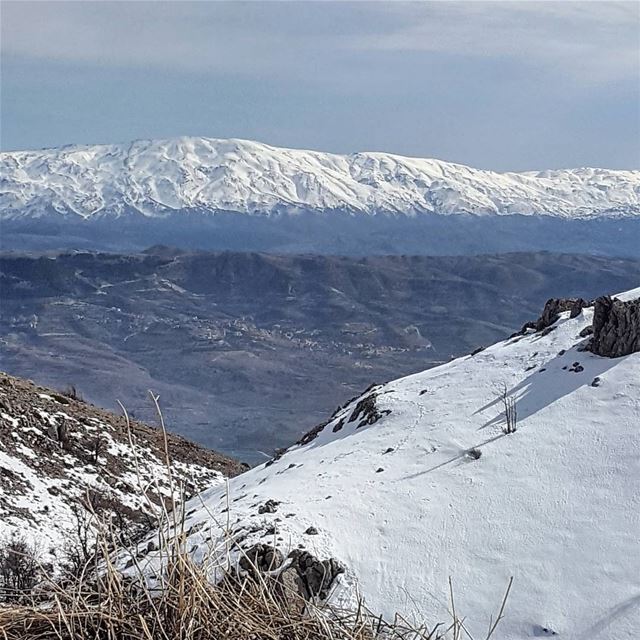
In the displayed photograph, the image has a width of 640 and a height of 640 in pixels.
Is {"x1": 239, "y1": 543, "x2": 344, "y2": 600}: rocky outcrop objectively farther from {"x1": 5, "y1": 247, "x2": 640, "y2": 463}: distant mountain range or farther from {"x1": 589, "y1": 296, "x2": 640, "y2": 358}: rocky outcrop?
{"x1": 5, "y1": 247, "x2": 640, "y2": 463}: distant mountain range

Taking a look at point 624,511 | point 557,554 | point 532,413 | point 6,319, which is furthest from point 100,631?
point 6,319

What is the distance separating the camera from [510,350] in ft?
52.1

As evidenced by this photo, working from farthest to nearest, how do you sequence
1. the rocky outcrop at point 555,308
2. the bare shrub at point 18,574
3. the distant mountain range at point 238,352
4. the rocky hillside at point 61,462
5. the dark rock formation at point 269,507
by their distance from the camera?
the distant mountain range at point 238,352, the rocky outcrop at point 555,308, the rocky hillside at point 61,462, the dark rock formation at point 269,507, the bare shrub at point 18,574

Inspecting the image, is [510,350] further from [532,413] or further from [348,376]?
[348,376]

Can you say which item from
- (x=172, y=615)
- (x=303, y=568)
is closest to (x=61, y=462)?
(x=303, y=568)

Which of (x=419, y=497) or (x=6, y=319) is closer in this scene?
(x=419, y=497)

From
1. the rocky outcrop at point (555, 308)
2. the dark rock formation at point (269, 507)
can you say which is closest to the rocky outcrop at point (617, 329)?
the rocky outcrop at point (555, 308)

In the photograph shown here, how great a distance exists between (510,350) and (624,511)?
21.2 feet

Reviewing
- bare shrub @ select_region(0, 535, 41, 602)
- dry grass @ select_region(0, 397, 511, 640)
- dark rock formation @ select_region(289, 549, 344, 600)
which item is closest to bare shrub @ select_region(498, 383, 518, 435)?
dark rock formation @ select_region(289, 549, 344, 600)

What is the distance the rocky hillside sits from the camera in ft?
51.9

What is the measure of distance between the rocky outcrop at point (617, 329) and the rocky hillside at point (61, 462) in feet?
22.7

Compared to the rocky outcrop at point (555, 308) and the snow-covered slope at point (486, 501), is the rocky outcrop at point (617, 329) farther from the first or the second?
the rocky outcrop at point (555, 308)

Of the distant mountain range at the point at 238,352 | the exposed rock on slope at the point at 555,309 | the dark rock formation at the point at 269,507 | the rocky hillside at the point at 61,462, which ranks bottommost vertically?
the distant mountain range at the point at 238,352

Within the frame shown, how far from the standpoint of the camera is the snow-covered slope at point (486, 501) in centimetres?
824
